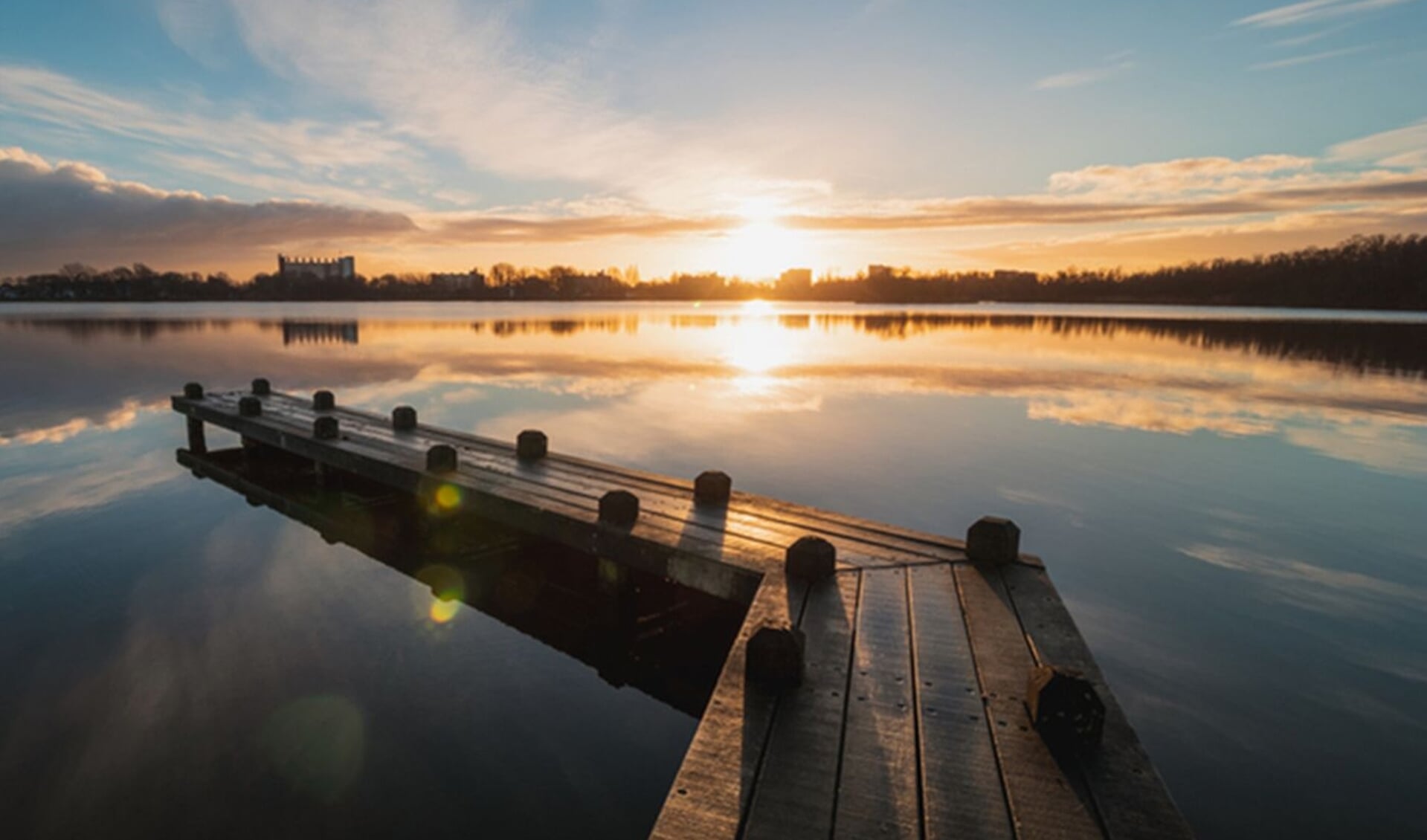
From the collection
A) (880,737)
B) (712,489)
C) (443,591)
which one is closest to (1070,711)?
(880,737)

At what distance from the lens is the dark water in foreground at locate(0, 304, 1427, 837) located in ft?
18.9

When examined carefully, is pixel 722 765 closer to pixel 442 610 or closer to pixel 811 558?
pixel 811 558

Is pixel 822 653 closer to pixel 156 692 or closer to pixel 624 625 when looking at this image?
pixel 624 625

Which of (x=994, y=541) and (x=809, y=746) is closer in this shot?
(x=809, y=746)

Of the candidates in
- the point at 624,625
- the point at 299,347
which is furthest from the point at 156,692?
the point at 299,347

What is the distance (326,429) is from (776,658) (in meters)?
10.8

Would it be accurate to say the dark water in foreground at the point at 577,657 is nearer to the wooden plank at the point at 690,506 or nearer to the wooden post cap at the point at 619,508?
the wooden post cap at the point at 619,508

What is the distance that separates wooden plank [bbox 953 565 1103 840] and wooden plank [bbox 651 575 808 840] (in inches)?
51.8

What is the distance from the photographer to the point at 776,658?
14.6 feet

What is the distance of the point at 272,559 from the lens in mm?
10500

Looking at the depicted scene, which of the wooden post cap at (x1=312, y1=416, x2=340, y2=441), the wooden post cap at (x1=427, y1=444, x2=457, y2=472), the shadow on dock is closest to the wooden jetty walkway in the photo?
the shadow on dock

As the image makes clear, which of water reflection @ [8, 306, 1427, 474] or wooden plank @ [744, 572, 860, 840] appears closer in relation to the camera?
wooden plank @ [744, 572, 860, 840]

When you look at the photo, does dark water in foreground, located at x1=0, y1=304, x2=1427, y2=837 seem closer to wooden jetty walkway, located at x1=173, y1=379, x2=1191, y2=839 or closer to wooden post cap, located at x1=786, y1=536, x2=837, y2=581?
wooden jetty walkway, located at x1=173, y1=379, x2=1191, y2=839

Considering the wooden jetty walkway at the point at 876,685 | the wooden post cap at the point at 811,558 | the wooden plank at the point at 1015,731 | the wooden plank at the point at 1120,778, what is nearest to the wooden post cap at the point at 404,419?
the wooden jetty walkway at the point at 876,685
